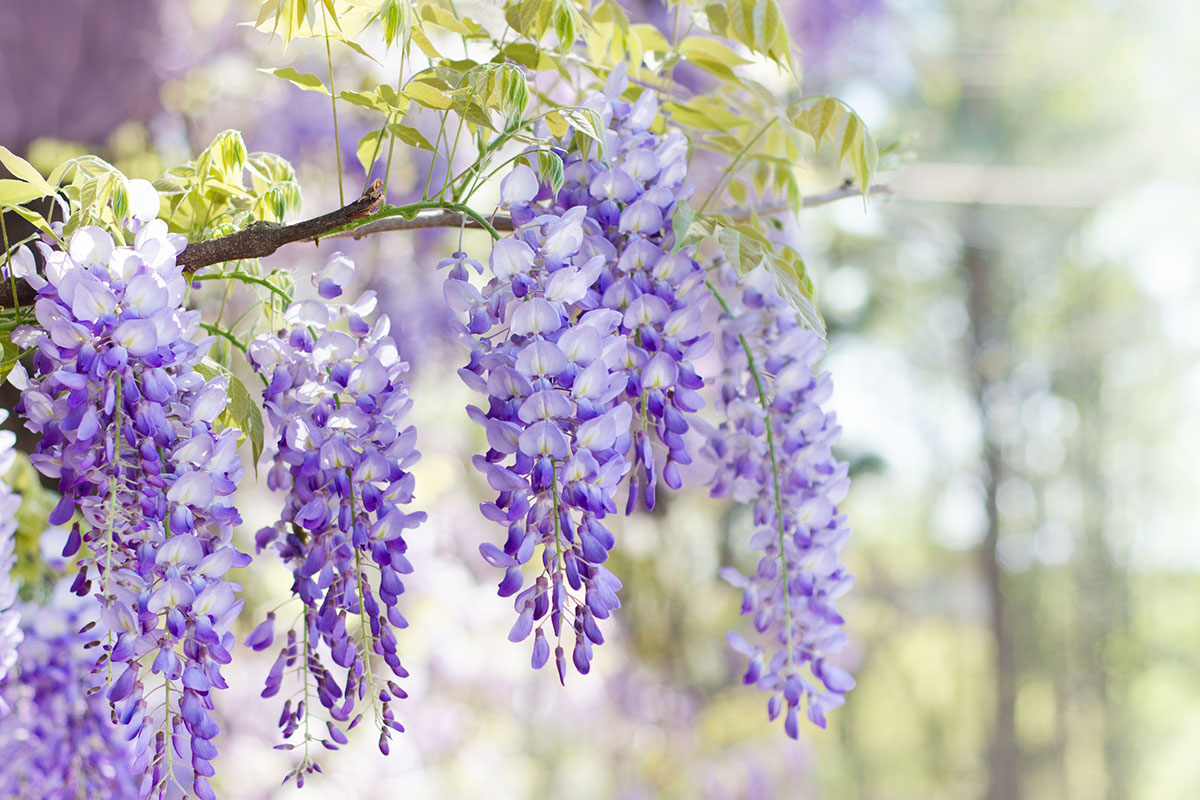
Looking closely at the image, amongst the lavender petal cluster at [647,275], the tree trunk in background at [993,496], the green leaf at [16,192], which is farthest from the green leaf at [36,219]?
the tree trunk in background at [993,496]

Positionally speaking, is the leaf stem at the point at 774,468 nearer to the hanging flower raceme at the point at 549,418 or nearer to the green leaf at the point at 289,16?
the hanging flower raceme at the point at 549,418

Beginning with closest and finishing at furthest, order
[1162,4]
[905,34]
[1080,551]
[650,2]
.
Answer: [650,2] < [905,34] < [1162,4] < [1080,551]

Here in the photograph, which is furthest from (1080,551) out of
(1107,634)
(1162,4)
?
(1162,4)

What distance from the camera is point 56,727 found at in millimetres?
654

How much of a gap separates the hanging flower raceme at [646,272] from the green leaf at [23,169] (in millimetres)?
196

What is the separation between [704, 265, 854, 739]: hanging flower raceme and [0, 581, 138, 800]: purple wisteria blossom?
430 millimetres

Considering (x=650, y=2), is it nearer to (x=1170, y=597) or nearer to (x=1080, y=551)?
(x=1080, y=551)

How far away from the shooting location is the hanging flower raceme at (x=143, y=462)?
1.22 ft

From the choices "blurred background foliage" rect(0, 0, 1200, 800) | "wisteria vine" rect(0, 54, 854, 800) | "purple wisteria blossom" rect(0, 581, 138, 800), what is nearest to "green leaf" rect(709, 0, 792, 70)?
"wisteria vine" rect(0, 54, 854, 800)

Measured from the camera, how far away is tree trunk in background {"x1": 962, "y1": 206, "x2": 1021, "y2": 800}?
366cm

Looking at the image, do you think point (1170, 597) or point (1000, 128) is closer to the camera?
point (1000, 128)

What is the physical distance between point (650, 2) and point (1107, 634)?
353 centimetres

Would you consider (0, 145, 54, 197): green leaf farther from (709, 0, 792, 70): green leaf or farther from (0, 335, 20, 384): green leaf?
(709, 0, 792, 70): green leaf

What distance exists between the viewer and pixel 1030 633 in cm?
430
